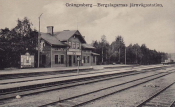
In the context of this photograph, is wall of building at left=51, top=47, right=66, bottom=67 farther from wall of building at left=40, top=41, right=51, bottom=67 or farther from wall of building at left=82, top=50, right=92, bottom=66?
wall of building at left=82, top=50, right=92, bottom=66

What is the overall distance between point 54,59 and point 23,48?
7030 mm

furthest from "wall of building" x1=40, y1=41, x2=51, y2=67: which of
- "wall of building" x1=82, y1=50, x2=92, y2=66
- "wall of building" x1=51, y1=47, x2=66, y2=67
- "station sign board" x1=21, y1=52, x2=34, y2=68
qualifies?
"wall of building" x1=82, y1=50, x2=92, y2=66

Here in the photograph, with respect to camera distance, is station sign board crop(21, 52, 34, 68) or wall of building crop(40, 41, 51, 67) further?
wall of building crop(40, 41, 51, 67)

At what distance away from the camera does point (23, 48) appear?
26141mm

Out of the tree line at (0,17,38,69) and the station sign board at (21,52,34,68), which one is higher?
the tree line at (0,17,38,69)

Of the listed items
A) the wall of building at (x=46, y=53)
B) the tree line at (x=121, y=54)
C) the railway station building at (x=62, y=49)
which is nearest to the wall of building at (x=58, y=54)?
the railway station building at (x=62, y=49)

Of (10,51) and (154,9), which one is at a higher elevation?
(154,9)

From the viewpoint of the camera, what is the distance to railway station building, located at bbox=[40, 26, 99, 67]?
32188mm

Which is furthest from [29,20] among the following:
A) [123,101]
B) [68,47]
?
[123,101]

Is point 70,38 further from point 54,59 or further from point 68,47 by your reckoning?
point 54,59

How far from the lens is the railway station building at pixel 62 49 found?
3219 cm

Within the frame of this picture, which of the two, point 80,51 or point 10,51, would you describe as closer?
point 10,51

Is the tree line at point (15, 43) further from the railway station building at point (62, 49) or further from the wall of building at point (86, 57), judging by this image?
the wall of building at point (86, 57)

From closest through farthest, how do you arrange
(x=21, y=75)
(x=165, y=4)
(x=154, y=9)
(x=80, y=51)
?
(x=165, y=4) < (x=154, y=9) < (x=21, y=75) < (x=80, y=51)
